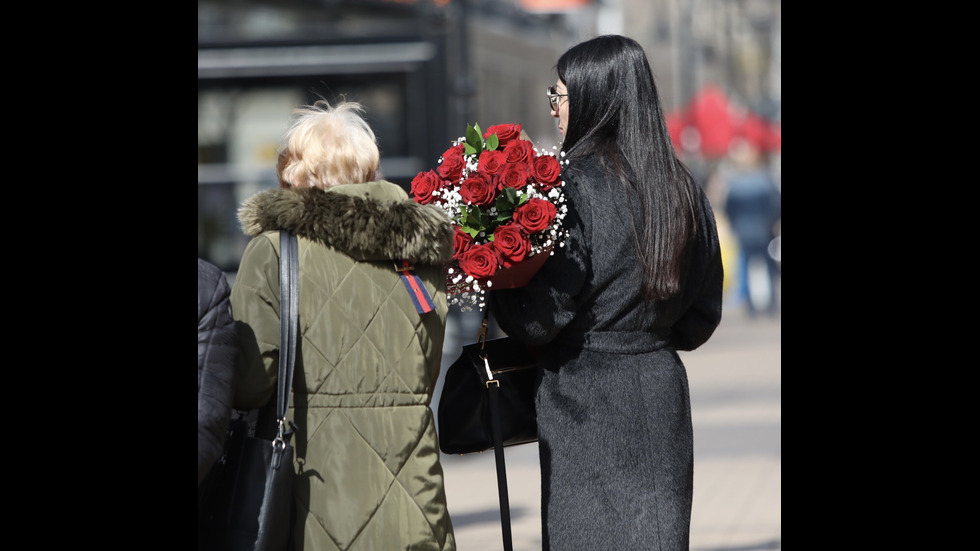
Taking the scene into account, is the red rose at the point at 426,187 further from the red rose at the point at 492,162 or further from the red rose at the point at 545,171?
the red rose at the point at 545,171

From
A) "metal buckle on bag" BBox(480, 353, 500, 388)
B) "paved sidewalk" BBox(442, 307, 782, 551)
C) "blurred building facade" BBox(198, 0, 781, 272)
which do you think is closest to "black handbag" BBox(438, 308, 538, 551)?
"metal buckle on bag" BBox(480, 353, 500, 388)

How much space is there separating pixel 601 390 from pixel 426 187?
0.72m

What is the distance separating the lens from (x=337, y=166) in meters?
3.56

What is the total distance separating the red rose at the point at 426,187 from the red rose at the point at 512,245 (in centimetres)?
27

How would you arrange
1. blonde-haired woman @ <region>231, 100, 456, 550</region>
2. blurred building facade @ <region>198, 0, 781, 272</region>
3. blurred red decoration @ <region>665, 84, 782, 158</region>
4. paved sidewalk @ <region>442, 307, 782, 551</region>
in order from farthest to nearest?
blurred red decoration @ <region>665, 84, 782, 158</region> < blurred building facade @ <region>198, 0, 781, 272</region> < paved sidewalk @ <region>442, 307, 782, 551</region> < blonde-haired woman @ <region>231, 100, 456, 550</region>

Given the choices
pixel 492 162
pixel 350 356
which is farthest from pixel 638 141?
pixel 350 356

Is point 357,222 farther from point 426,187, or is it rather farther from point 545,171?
point 545,171

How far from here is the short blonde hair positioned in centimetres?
356

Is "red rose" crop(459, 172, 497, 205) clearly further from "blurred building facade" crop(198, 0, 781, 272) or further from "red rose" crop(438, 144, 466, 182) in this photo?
"blurred building facade" crop(198, 0, 781, 272)

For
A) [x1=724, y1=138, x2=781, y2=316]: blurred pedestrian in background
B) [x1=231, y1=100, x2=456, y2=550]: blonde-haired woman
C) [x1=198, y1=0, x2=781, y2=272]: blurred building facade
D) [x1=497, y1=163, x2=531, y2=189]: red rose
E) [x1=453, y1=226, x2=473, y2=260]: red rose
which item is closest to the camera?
[x1=231, y1=100, x2=456, y2=550]: blonde-haired woman

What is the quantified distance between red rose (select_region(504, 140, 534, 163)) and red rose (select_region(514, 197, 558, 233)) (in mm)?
132
